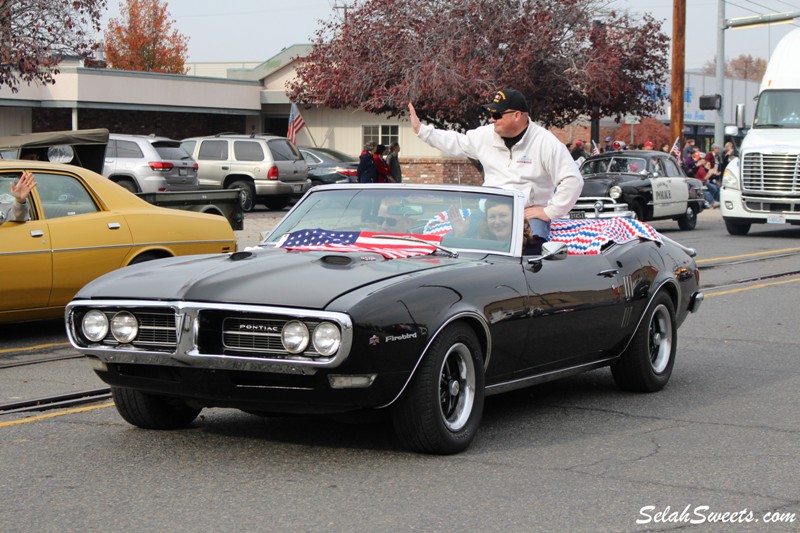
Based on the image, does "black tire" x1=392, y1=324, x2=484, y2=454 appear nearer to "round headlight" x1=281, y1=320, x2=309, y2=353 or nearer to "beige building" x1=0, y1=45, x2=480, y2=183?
"round headlight" x1=281, y1=320, x2=309, y2=353

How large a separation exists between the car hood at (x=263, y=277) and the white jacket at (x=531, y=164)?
150cm

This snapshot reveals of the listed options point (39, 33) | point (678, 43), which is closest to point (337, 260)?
point (39, 33)

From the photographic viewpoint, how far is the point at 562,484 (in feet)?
18.0

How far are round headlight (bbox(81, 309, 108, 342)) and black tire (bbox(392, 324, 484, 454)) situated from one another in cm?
147

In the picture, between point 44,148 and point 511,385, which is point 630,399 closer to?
point 511,385

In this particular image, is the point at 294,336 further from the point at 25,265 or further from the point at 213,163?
the point at 213,163

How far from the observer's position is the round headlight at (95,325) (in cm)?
593

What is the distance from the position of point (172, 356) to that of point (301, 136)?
118 ft

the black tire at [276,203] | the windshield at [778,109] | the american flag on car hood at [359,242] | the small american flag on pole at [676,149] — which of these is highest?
the windshield at [778,109]

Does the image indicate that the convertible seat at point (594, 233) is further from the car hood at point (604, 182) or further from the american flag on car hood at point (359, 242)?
the car hood at point (604, 182)

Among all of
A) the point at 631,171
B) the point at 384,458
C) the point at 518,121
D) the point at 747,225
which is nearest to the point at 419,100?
the point at 631,171


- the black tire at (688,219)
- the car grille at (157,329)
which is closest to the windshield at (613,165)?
the black tire at (688,219)

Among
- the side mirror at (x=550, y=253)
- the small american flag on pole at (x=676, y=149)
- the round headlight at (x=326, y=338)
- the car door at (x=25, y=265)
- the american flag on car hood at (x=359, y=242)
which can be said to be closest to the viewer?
the round headlight at (x=326, y=338)

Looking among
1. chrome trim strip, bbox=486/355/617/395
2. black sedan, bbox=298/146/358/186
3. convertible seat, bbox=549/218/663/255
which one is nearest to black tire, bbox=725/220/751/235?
black sedan, bbox=298/146/358/186
